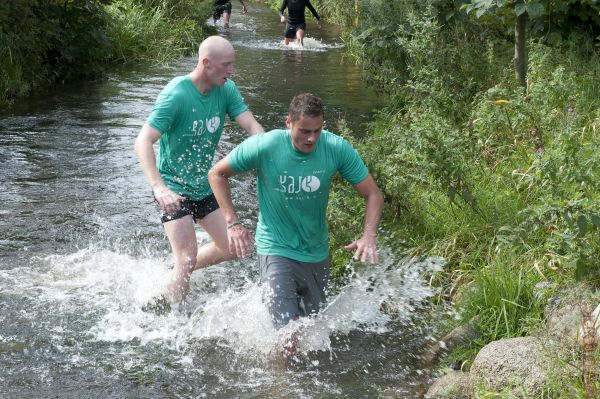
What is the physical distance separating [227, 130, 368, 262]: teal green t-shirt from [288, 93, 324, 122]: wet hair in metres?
0.24

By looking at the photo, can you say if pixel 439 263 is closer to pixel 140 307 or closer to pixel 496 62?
pixel 140 307

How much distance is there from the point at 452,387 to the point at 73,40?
11353 millimetres

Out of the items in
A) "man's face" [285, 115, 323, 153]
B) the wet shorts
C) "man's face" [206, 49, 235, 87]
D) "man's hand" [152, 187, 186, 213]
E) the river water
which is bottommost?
the river water

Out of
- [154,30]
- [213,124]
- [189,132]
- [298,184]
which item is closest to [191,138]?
[189,132]

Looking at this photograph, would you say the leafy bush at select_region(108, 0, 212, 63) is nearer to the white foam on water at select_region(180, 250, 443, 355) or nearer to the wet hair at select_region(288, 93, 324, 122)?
the white foam on water at select_region(180, 250, 443, 355)

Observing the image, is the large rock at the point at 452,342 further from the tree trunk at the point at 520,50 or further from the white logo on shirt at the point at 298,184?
the tree trunk at the point at 520,50

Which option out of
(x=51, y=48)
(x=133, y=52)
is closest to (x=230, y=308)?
(x=51, y=48)

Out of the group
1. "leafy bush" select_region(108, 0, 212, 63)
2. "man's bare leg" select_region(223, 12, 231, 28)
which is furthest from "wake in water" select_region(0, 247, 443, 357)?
"man's bare leg" select_region(223, 12, 231, 28)

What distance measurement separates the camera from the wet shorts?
6.06 meters

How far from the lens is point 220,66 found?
231 inches

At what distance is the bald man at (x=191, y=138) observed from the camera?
19.1ft

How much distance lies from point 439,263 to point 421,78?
3281 millimetres

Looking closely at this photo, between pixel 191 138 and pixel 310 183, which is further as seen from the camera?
pixel 191 138

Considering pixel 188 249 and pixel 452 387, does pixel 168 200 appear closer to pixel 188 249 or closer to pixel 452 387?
pixel 188 249
